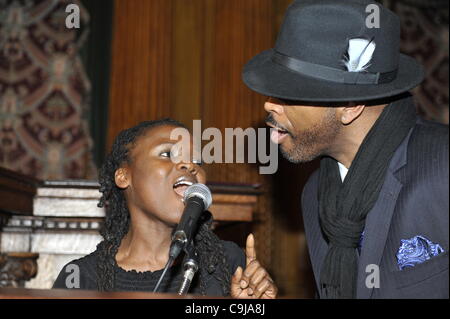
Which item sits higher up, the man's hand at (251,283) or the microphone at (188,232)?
the microphone at (188,232)

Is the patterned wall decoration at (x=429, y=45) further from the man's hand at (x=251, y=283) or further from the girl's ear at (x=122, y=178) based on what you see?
the man's hand at (x=251, y=283)

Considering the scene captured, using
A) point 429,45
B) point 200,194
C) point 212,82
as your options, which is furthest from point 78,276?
point 429,45

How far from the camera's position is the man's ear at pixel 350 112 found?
2105mm

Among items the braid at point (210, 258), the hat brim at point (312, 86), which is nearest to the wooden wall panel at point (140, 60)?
the braid at point (210, 258)

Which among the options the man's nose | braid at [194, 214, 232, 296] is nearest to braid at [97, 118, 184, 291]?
braid at [194, 214, 232, 296]

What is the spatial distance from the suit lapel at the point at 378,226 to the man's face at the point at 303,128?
0.30 meters

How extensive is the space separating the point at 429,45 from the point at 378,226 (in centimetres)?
566

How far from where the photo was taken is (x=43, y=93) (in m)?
6.19

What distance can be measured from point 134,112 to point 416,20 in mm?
3245

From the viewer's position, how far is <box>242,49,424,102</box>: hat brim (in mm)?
1925

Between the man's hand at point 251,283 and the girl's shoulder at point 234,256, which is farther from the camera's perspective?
the girl's shoulder at point 234,256

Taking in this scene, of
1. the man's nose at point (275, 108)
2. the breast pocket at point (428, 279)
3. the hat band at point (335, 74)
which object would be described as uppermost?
the hat band at point (335, 74)
